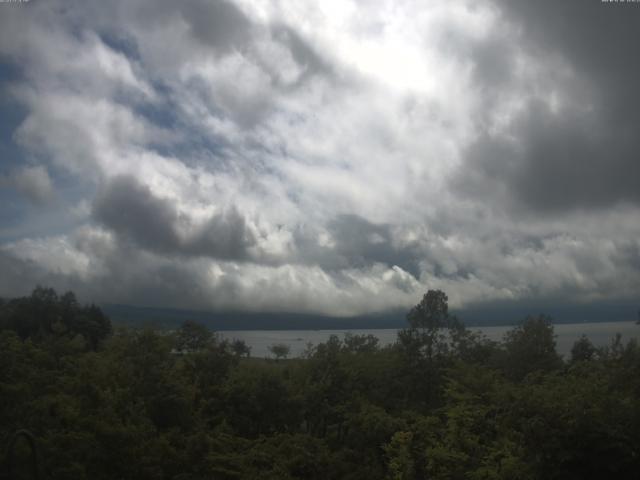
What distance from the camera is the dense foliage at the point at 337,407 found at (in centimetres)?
1808

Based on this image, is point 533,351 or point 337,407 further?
point 533,351

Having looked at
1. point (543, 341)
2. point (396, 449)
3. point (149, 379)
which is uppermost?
point (543, 341)

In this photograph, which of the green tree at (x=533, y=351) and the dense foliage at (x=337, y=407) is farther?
the green tree at (x=533, y=351)

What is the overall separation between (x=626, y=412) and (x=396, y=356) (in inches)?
817

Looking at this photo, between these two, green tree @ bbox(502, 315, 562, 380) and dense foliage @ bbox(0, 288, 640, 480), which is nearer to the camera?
dense foliage @ bbox(0, 288, 640, 480)

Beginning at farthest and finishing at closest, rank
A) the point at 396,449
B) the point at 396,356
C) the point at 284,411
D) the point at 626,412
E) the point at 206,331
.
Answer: the point at 206,331, the point at 396,356, the point at 284,411, the point at 396,449, the point at 626,412

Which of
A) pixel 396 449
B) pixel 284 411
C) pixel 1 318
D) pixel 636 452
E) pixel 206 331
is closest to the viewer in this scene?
pixel 636 452

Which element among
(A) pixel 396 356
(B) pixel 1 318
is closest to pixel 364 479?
(A) pixel 396 356

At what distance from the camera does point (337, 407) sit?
1320 inches

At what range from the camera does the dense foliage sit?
18080 mm

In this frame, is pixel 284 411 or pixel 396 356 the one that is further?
pixel 396 356

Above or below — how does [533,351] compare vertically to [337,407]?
above

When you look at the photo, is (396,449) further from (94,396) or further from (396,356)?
(94,396)

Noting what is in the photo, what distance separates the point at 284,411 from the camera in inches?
1330
